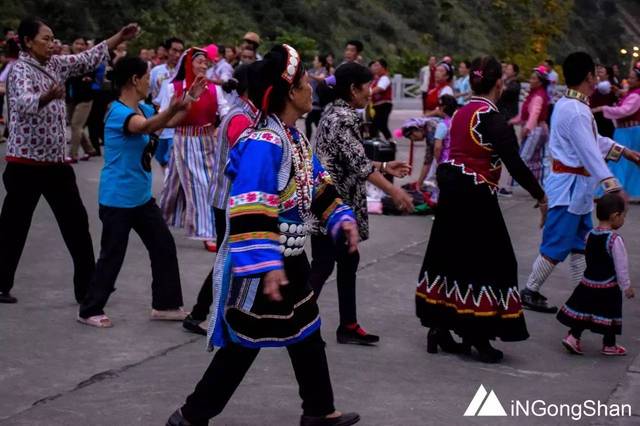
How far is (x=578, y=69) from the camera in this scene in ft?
25.5

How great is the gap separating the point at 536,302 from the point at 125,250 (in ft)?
9.71

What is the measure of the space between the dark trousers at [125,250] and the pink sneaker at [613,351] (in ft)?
9.03

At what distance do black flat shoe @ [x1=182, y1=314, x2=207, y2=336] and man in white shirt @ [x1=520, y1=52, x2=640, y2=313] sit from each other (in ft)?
8.09

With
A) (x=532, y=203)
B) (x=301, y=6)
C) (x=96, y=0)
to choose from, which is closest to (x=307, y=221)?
(x=532, y=203)

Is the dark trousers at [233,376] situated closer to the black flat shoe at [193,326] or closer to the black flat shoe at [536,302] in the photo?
the black flat shoe at [193,326]

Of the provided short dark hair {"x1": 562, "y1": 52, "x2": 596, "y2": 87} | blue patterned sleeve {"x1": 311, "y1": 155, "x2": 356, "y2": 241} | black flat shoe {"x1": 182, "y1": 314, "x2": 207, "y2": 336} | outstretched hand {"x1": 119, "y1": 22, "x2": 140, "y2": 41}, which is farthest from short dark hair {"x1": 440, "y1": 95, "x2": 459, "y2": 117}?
blue patterned sleeve {"x1": 311, "y1": 155, "x2": 356, "y2": 241}

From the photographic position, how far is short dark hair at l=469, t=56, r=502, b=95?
689cm

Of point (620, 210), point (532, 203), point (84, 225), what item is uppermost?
point (620, 210)

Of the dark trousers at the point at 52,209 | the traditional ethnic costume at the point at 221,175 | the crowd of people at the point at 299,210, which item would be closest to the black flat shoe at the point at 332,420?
the crowd of people at the point at 299,210

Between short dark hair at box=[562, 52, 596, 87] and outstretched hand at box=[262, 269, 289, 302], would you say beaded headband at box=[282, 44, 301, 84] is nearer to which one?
outstretched hand at box=[262, 269, 289, 302]

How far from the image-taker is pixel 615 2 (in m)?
59.9

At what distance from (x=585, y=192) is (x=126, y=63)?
127 inches

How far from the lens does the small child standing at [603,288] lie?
700cm

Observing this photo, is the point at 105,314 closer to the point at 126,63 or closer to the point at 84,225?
the point at 84,225
